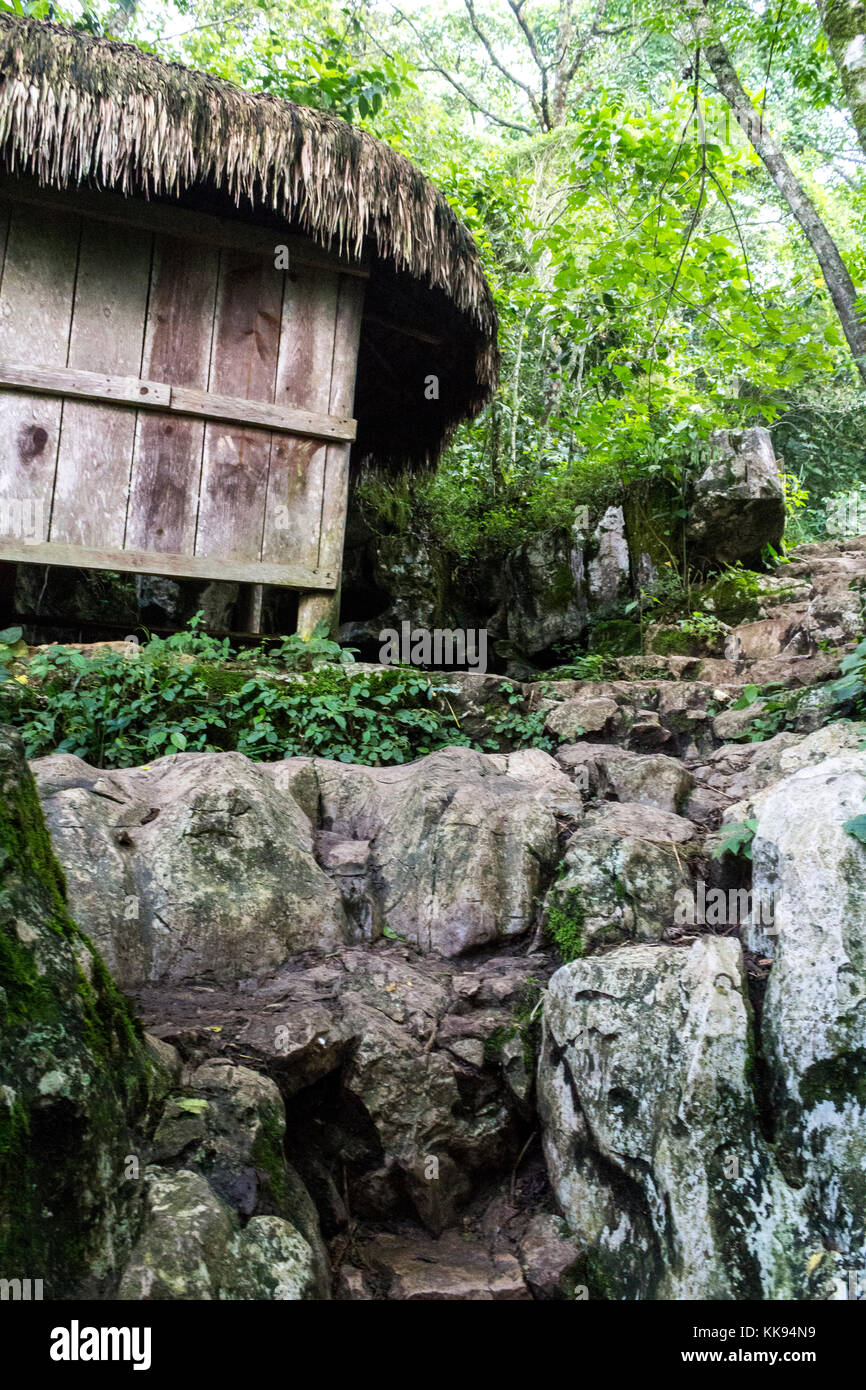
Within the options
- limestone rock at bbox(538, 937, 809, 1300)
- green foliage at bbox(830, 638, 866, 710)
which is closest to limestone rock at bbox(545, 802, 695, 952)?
limestone rock at bbox(538, 937, 809, 1300)

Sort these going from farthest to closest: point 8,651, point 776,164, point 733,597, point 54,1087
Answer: point 733,597, point 776,164, point 8,651, point 54,1087

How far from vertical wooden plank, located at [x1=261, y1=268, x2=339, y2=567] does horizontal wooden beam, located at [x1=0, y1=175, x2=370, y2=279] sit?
0.14 meters

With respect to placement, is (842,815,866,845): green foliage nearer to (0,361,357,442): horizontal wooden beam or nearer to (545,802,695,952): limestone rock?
(545,802,695,952): limestone rock

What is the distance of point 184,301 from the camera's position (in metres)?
5.80

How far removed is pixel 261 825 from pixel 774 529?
5.85 metres

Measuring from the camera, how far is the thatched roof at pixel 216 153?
492 centimetres

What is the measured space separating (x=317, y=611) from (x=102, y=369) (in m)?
1.96

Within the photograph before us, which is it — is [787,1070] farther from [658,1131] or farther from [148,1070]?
[148,1070]

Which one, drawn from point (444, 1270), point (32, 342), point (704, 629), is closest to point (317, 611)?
point (32, 342)

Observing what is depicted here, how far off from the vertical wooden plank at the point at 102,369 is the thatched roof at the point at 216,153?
0.38 m

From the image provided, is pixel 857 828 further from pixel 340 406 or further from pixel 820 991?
pixel 340 406

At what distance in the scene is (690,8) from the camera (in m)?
6.36

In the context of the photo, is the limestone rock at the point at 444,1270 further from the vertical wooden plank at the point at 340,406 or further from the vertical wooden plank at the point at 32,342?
the vertical wooden plank at the point at 32,342

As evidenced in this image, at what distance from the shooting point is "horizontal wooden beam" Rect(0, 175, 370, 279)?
17.8ft
